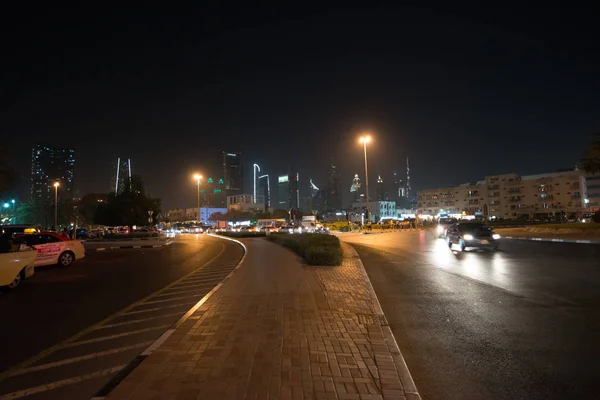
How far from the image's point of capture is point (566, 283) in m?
10.6

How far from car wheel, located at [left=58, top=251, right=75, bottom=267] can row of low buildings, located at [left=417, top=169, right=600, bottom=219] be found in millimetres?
97736

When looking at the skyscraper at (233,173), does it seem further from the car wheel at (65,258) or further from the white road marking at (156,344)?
the white road marking at (156,344)

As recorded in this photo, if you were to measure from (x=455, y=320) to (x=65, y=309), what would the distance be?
8233 mm

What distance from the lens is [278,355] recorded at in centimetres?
505

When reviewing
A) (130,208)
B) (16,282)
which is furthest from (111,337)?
(130,208)

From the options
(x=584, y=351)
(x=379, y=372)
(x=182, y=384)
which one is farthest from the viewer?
(x=584, y=351)

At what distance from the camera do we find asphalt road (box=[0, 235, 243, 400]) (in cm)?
479

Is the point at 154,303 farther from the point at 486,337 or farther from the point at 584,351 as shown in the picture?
the point at 584,351

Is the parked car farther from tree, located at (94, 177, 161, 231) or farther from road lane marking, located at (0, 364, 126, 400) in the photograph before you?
tree, located at (94, 177, 161, 231)

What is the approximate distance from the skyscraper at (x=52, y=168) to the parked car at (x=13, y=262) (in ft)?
404

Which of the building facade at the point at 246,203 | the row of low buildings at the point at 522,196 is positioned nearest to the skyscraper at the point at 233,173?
the building facade at the point at 246,203

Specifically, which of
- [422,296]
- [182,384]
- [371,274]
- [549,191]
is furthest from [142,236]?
[549,191]

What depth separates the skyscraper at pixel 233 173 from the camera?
180750mm

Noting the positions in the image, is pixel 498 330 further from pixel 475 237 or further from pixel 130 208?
pixel 130 208
